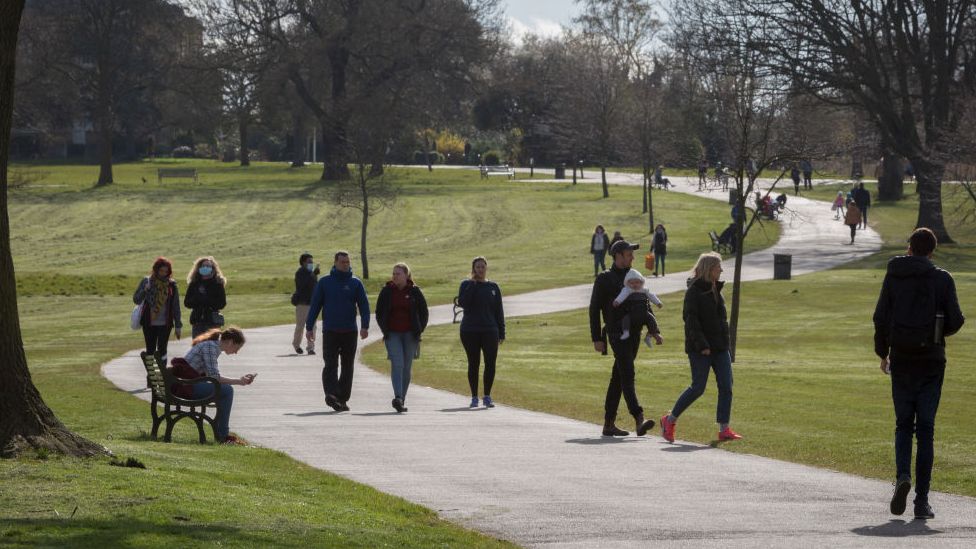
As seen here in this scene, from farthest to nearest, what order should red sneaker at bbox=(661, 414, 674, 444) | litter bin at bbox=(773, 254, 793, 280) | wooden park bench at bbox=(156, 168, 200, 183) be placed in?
1. wooden park bench at bbox=(156, 168, 200, 183)
2. litter bin at bbox=(773, 254, 793, 280)
3. red sneaker at bbox=(661, 414, 674, 444)

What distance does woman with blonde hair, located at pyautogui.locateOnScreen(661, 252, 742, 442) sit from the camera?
14.7 meters

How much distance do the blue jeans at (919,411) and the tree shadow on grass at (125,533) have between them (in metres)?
4.39

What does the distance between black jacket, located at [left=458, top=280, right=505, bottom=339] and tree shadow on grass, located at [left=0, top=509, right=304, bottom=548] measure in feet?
31.0

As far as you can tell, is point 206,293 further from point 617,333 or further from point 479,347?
point 617,333

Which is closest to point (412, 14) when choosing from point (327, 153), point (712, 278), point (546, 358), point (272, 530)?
point (327, 153)

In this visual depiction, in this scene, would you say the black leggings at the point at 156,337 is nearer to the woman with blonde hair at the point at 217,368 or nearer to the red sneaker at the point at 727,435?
the woman with blonde hair at the point at 217,368

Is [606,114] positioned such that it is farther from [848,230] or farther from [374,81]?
[848,230]

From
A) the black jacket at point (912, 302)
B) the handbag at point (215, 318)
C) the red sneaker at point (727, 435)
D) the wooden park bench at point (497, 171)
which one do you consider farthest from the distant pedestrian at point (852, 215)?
the black jacket at point (912, 302)

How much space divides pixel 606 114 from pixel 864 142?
22.5m

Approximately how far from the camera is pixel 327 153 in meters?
89.5

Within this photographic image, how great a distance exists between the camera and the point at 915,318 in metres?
10.5

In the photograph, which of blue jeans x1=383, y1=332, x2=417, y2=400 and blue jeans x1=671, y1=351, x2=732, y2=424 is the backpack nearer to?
blue jeans x1=671, y1=351, x2=732, y2=424

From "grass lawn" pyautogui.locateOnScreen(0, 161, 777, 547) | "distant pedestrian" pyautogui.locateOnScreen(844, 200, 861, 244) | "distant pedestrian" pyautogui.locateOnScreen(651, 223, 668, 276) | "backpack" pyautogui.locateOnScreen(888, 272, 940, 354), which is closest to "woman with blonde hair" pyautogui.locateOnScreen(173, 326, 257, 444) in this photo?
"grass lawn" pyautogui.locateOnScreen(0, 161, 777, 547)

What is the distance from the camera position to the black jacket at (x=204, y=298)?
798 inches
